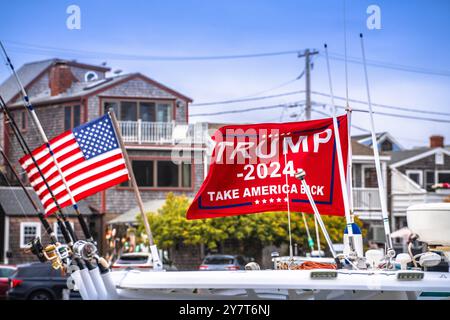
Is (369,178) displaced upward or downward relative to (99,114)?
downward

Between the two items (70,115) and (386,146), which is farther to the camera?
(386,146)

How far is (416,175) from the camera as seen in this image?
150 feet

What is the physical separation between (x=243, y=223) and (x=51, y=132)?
436 inches

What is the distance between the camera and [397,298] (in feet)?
16.3

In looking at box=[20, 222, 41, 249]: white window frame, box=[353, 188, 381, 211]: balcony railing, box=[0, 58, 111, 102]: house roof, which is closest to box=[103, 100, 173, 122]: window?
box=[0, 58, 111, 102]: house roof

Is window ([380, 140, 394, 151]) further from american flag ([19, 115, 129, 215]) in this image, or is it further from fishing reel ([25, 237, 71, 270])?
fishing reel ([25, 237, 71, 270])

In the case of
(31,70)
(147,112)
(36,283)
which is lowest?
(36,283)

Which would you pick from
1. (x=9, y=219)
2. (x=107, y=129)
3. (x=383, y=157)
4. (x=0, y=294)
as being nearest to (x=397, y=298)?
(x=107, y=129)

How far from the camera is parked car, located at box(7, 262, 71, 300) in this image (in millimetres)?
23413

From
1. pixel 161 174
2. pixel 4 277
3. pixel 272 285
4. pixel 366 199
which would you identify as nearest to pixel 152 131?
pixel 161 174

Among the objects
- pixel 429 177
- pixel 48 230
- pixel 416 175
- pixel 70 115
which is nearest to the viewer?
pixel 48 230

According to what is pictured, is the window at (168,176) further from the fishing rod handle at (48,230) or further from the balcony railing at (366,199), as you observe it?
the fishing rod handle at (48,230)

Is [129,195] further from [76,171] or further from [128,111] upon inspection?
[76,171]

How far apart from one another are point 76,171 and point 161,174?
1235 inches
